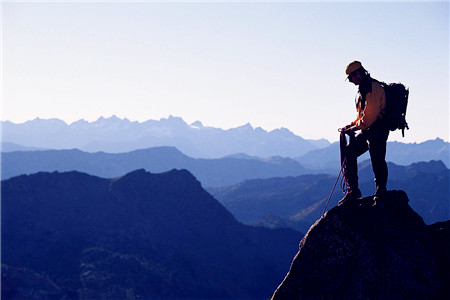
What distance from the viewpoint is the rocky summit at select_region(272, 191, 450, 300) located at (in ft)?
28.6

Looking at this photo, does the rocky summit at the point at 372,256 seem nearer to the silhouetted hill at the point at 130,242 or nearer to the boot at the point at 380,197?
the boot at the point at 380,197

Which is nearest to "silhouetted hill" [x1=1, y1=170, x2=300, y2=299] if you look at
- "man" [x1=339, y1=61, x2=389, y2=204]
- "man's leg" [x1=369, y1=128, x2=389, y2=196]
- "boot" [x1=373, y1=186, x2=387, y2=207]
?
"man" [x1=339, y1=61, x2=389, y2=204]

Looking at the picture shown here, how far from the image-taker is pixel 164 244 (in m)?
119

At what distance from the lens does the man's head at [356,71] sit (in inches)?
396

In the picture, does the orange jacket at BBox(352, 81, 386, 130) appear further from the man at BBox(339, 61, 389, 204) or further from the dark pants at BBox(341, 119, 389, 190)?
the dark pants at BBox(341, 119, 389, 190)

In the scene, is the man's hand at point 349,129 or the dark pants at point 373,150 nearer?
the dark pants at point 373,150

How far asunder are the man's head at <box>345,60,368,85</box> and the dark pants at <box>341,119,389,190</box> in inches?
36.7

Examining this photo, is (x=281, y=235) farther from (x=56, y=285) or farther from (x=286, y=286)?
(x=286, y=286)

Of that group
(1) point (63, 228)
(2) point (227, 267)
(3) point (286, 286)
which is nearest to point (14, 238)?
(1) point (63, 228)

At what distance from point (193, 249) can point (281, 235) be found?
29187 mm

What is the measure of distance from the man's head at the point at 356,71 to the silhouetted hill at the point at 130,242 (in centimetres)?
9173

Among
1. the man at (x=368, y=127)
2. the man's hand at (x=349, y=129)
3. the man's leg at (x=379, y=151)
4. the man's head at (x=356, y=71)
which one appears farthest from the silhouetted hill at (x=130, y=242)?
the man's head at (x=356, y=71)

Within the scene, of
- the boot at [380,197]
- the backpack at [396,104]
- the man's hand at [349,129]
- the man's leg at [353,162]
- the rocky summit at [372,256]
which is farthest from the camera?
the man's leg at [353,162]

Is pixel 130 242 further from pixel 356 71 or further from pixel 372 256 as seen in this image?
pixel 372 256
